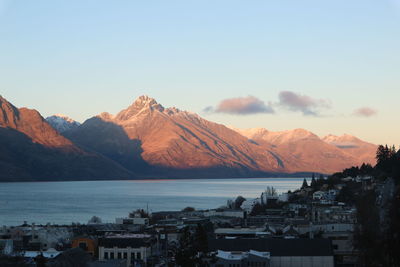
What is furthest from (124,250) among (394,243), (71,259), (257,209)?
(257,209)

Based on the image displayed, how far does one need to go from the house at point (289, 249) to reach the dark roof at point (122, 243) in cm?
392

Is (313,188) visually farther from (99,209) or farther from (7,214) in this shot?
(7,214)

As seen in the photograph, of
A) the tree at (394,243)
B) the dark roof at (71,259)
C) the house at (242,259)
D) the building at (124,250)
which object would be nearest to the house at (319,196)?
the building at (124,250)

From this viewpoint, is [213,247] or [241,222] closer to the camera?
[213,247]

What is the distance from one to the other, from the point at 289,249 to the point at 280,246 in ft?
2.19

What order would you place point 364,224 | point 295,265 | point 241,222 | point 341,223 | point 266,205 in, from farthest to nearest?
point 266,205
point 241,222
point 341,223
point 295,265
point 364,224

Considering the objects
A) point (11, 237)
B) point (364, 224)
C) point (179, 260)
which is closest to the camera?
point (179, 260)

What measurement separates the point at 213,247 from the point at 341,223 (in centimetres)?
1943

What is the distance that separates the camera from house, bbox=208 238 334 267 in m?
42.2

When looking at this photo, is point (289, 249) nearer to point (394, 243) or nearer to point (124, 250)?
point (124, 250)

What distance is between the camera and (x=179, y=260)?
111 feet

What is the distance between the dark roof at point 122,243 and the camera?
4541 centimetres

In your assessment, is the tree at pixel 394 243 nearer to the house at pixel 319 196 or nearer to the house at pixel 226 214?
the house at pixel 226 214

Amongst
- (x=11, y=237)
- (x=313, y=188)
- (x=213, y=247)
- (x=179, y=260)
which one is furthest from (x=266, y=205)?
(x=179, y=260)
